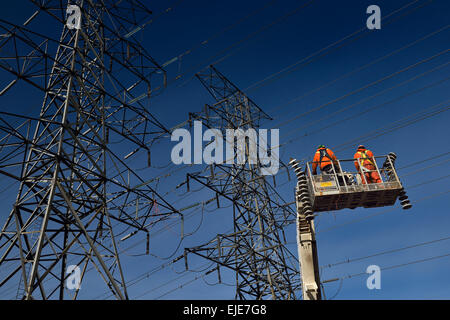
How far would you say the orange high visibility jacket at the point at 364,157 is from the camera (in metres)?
11.2

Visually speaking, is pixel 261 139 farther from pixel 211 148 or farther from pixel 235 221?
pixel 235 221

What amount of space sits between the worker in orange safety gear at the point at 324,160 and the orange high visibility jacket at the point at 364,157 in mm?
647

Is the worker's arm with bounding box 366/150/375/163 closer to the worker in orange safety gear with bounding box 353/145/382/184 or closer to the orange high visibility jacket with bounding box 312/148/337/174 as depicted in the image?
the worker in orange safety gear with bounding box 353/145/382/184

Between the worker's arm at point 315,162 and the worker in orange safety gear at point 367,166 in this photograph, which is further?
the worker's arm at point 315,162

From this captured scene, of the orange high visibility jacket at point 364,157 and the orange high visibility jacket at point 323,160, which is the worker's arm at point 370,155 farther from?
the orange high visibility jacket at point 323,160

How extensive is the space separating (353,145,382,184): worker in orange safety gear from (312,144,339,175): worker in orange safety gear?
0.64 meters

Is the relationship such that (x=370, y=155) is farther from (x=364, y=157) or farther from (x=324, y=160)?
(x=324, y=160)

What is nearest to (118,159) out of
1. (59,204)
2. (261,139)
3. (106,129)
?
(106,129)

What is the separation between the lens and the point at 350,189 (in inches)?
422

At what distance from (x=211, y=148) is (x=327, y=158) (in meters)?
10.3

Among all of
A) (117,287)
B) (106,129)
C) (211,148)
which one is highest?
(211,148)

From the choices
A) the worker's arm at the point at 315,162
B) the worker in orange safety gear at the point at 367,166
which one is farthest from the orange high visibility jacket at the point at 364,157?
the worker's arm at the point at 315,162

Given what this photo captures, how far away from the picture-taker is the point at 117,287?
11.2 m
